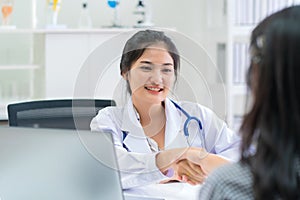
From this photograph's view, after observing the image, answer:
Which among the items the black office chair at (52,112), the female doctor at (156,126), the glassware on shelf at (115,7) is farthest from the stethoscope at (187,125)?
the glassware on shelf at (115,7)

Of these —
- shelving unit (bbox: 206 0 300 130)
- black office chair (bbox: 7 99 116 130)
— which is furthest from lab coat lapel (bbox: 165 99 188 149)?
shelving unit (bbox: 206 0 300 130)

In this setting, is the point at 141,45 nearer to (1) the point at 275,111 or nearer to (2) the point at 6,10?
(1) the point at 275,111

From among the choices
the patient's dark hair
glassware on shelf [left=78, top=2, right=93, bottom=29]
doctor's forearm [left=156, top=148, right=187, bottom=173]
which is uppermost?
glassware on shelf [left=78, top=2, right=93, bottom=29]

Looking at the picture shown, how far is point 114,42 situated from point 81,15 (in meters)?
2.31

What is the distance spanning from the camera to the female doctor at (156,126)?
4.96 ft

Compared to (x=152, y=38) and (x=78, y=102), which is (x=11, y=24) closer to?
(x=78, y=102)

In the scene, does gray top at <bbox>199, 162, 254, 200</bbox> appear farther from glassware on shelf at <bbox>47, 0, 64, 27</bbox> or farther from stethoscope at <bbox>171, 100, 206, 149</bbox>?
glassware on shelf at <bbox>47, 0, 64, 27</bbox>

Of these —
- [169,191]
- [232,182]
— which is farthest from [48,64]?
[232,182]

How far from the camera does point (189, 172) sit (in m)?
1.52

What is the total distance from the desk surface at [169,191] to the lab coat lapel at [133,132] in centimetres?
11

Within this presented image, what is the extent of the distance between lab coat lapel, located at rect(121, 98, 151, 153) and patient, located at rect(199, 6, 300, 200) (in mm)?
769

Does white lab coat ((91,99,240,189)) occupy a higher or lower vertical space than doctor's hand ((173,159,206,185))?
higher

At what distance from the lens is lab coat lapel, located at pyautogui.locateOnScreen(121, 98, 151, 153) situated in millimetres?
1556

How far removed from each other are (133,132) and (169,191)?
21 cm
